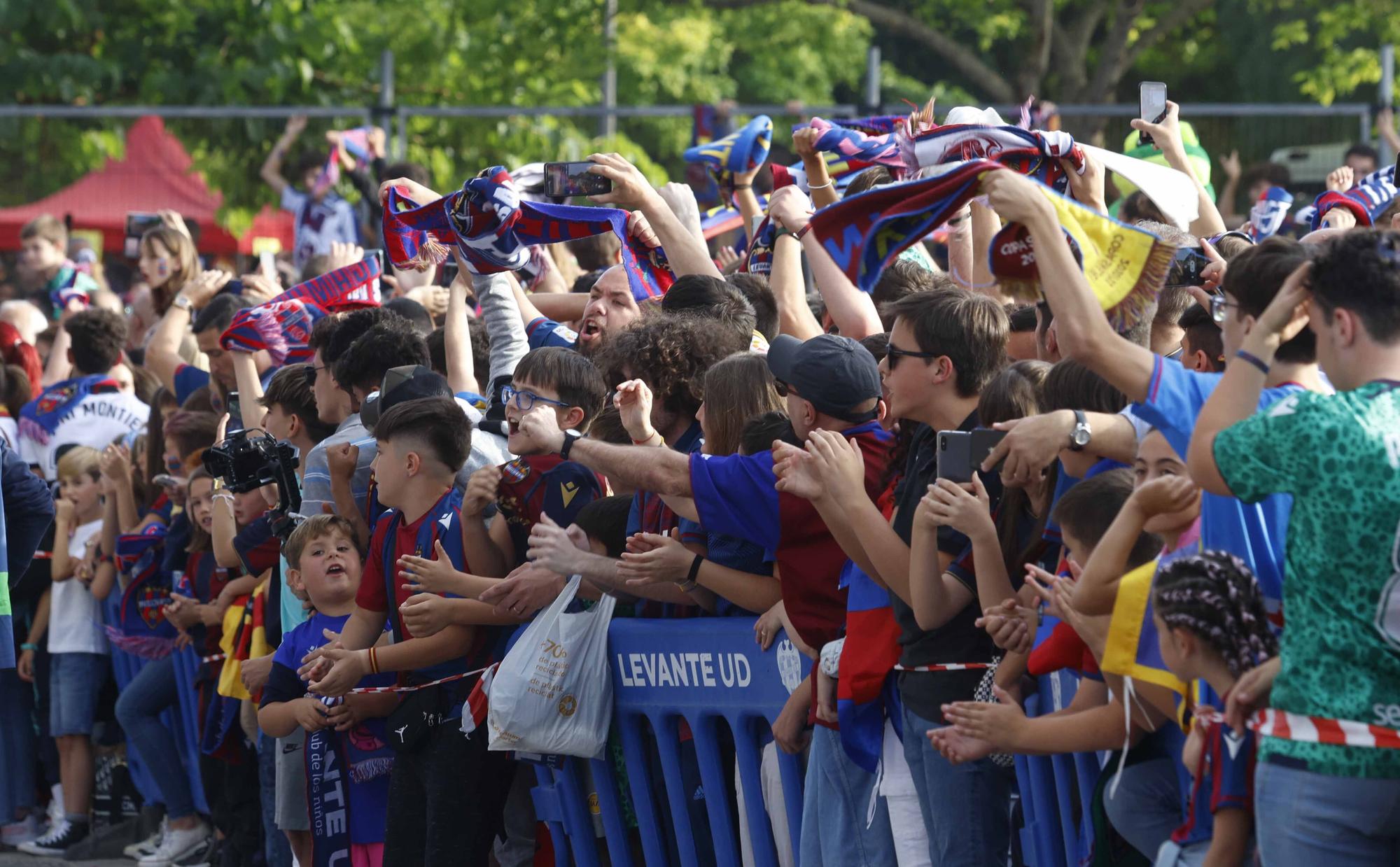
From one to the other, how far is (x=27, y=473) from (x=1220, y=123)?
27.6 ft

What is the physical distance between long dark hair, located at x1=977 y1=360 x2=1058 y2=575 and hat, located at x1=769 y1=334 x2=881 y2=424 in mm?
407

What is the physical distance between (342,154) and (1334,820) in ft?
32.2

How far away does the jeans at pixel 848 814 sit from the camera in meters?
4.79

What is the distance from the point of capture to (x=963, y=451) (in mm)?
4324

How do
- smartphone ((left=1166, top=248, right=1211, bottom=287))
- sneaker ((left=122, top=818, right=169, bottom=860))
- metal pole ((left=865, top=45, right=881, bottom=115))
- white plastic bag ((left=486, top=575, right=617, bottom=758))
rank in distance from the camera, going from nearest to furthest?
smartphone ((left=1166, top=248, right=1211, bottom=287)), white plastic bag ((left=486, top=575, right=617, bottom=758)), sneaker ((left=122, top=818, right=169, bottom=860)), metal pole ((left=865, top=45, right=881, bottom=115))

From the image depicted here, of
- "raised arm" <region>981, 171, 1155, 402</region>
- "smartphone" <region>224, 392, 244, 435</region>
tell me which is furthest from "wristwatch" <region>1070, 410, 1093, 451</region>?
"smartphone" <region>224, 392, 244, 435</region>

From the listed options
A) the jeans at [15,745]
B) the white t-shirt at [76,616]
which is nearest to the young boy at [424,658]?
the white t-shirt at [76,616]

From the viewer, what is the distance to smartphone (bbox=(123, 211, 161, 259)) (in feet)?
34.2

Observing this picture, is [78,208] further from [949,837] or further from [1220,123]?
[949,837]

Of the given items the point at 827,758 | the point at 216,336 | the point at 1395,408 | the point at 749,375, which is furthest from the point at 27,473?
the point at 1395,408

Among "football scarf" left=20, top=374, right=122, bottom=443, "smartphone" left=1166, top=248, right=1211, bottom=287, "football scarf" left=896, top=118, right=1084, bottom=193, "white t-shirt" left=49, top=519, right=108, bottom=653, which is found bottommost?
"white t-shirt" left=49, top=519, right=108, bottom=653

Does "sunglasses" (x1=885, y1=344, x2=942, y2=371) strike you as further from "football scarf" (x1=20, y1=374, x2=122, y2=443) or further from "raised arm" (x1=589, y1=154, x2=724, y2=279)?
"football scarf" (x1=20, y1=374, x2=122, y2=443)

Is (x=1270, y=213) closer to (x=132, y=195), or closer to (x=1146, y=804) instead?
(x=1146, y=804)

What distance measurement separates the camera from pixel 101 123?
1588cm
